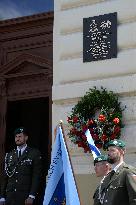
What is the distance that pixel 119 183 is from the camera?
459cm

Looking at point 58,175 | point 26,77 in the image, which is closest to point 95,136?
point 58,175

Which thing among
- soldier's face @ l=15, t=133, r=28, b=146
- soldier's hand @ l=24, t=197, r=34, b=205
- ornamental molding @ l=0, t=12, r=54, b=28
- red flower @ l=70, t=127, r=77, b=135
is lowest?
soldier's hand @ l=24, t=197, r=34, b=205

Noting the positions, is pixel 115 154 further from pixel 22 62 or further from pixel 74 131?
pixel 22 62

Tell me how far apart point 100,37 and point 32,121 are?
208 centimetres

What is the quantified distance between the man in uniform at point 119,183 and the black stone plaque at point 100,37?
233 centimetres

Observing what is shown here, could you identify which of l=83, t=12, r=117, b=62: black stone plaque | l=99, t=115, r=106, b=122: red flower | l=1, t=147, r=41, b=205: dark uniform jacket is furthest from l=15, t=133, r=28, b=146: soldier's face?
l=83, t=12, r=117, b=62: black stone plaque

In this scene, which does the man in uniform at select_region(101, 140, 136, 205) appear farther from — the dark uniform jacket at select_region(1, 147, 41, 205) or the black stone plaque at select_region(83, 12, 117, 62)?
the black stone plaque at select_region(83, 12, 117, 62)

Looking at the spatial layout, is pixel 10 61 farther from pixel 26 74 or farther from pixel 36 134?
pixel 36 134

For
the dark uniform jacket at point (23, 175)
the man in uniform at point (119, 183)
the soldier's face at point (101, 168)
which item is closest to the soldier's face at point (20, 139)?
the dark uniform jacket at point (23, 175)

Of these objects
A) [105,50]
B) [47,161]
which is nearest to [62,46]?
[105,50]

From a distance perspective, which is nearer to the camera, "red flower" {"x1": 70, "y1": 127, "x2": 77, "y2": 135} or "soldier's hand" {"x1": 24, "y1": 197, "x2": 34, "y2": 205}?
"soldier's hand" {"x1": 24, "y1": 197, "x2": 34, "y2": 205}

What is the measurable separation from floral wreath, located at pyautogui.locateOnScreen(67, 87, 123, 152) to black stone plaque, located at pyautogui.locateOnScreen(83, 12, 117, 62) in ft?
1.56

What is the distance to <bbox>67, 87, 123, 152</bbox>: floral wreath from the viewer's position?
6.44m

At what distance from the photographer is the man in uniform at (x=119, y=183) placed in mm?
4500
